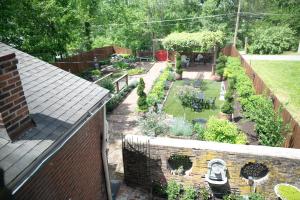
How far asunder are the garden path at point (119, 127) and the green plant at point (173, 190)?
1.93 meters

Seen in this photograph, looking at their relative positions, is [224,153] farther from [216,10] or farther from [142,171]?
[216,10]

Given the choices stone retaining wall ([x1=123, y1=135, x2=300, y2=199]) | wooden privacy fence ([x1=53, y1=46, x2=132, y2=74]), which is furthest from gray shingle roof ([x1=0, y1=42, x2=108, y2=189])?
wooden privacy fence ([x1=53, y1=46, x2=132, y2=74])

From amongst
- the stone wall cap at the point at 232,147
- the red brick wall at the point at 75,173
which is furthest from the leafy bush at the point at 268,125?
the red brick wall at the point at 75,173

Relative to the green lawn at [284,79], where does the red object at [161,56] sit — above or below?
above

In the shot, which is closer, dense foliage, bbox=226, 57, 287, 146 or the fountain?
the fountain

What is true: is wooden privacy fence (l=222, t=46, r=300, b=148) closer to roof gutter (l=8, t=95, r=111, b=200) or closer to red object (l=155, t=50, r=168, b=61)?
roof gutter (l=8, t=95, r=111, b=200)

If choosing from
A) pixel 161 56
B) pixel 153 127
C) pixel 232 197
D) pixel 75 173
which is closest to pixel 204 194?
pixel 232 197

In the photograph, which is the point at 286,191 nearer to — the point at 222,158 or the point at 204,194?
the point at 222,158

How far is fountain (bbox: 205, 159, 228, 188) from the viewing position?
25.9ft

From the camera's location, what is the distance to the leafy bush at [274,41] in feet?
95.3

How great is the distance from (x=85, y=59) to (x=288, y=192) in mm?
22825

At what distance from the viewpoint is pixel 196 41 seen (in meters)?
21.3

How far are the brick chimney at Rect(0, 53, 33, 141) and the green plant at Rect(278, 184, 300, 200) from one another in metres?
7.00

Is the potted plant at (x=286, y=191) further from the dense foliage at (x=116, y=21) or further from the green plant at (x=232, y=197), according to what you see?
the dense foliage at (x=116, y=21)
